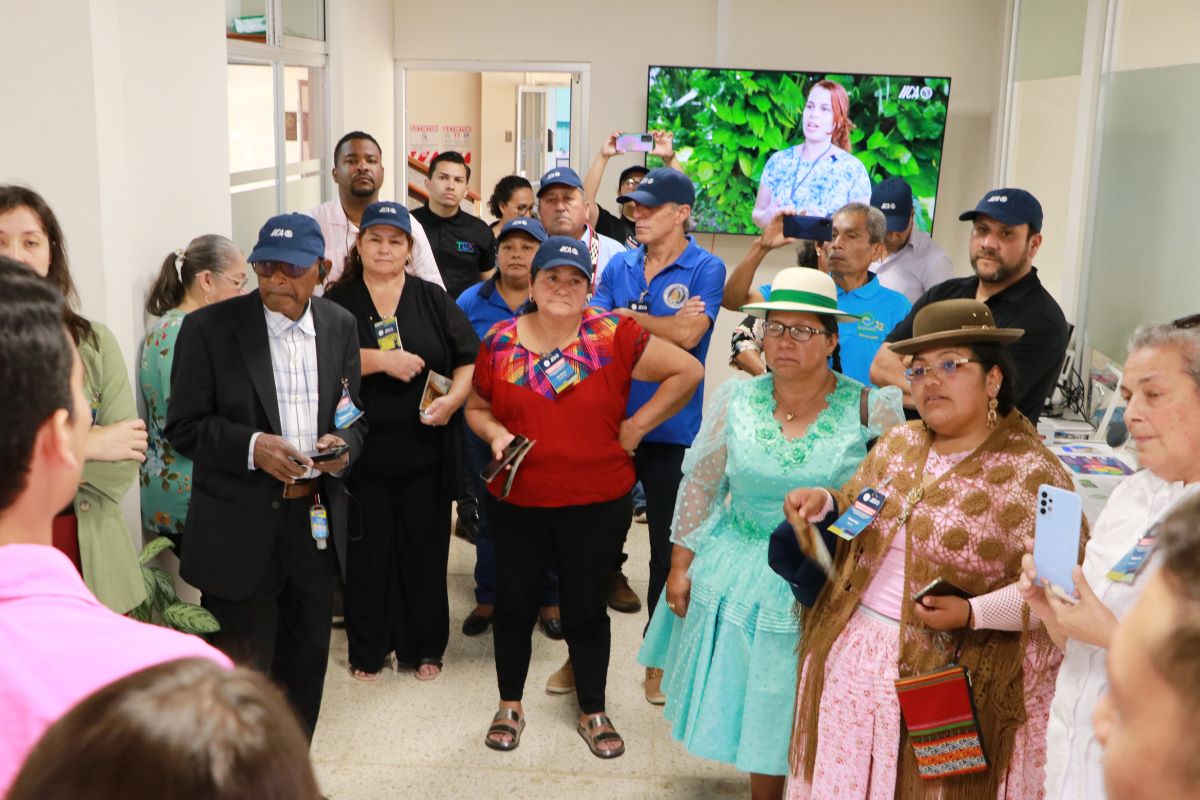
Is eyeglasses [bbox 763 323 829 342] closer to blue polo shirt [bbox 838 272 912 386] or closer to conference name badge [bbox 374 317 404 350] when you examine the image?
blue polo shirt [bbox 838 272 912 386]

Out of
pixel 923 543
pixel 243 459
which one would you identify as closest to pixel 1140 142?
pixel 923 543

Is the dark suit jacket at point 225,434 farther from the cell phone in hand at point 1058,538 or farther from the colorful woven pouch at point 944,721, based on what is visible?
the cell phone in hand at point 1058,538

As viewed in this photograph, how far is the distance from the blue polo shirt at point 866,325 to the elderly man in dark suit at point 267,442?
1.83 m

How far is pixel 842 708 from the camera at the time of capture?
100 inches

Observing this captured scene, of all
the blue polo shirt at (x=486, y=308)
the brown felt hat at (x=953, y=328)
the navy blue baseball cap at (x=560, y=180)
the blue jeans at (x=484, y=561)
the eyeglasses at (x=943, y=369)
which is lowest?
the blue jeans at (x=484, y=561)

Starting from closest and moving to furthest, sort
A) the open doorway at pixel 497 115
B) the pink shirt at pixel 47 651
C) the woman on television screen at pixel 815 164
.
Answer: the pink shirt at pixel 47 651 < the woman on television screen at pixel 815 164 < the open doorway at pixel 497 115

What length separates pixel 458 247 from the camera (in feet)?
18.8

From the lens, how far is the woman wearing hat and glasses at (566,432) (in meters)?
3.41

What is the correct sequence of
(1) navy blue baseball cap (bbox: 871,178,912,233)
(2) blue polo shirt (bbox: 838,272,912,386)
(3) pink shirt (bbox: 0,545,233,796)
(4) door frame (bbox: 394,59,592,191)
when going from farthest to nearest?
(4) door frame (bbox: 394,59,592,191) → (1) navy blue baseball cap (bbox: 871,178,912,233) → (2) blue polo shirt (bbox: 838,272,912,386) → (3) pink shirt (bbox: 0,545,233,796)

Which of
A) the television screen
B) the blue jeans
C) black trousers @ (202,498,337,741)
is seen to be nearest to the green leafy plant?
black trousers @ (202,498,337,741)

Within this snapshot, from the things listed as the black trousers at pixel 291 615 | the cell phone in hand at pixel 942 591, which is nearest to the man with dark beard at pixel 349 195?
the black trousers at pixel 291 615

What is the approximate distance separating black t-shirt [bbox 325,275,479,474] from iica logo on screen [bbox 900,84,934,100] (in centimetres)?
444

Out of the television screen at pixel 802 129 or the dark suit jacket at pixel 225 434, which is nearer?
the dark suit jacket at pixel 225 434

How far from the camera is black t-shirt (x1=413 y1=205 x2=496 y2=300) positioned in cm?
572
